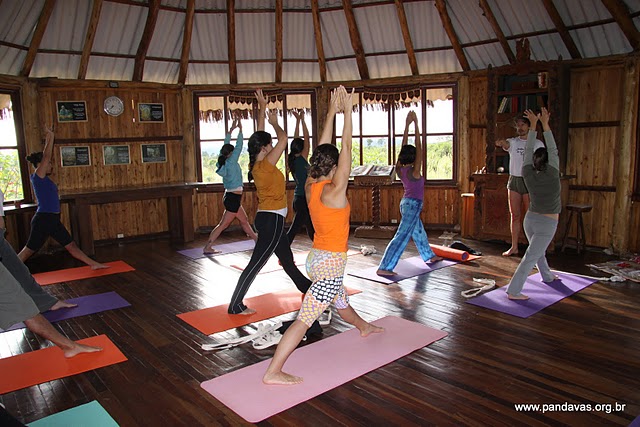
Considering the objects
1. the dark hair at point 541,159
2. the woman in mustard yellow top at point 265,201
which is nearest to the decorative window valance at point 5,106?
the woman in mustard yellow top at point 265,201

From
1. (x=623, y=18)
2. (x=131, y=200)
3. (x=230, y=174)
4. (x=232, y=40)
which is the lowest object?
(x=131, y=200)

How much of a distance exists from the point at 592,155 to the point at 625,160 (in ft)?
1.77

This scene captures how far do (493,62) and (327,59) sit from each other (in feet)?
9.84

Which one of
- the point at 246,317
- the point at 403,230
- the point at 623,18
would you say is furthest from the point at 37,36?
the point at 623,18

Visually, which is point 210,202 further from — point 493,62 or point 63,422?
point 63,422

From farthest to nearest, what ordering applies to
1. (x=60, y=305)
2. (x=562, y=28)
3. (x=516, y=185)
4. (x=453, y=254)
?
(x=562, y=28) < (x=516, y=185) < (x=453, y=254) < (x=60, y=305)

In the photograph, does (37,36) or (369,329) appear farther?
(37,36)

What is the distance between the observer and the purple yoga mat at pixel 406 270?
581 cm

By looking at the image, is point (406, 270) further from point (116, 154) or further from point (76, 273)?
point (116, 154)

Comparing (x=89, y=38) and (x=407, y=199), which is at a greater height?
(x=89, y=38)

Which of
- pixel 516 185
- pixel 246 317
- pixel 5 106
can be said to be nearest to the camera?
pixel 246 317

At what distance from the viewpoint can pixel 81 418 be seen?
2.94 m

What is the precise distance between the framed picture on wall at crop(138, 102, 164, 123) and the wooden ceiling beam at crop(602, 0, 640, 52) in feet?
23.3

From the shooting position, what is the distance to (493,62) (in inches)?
330
